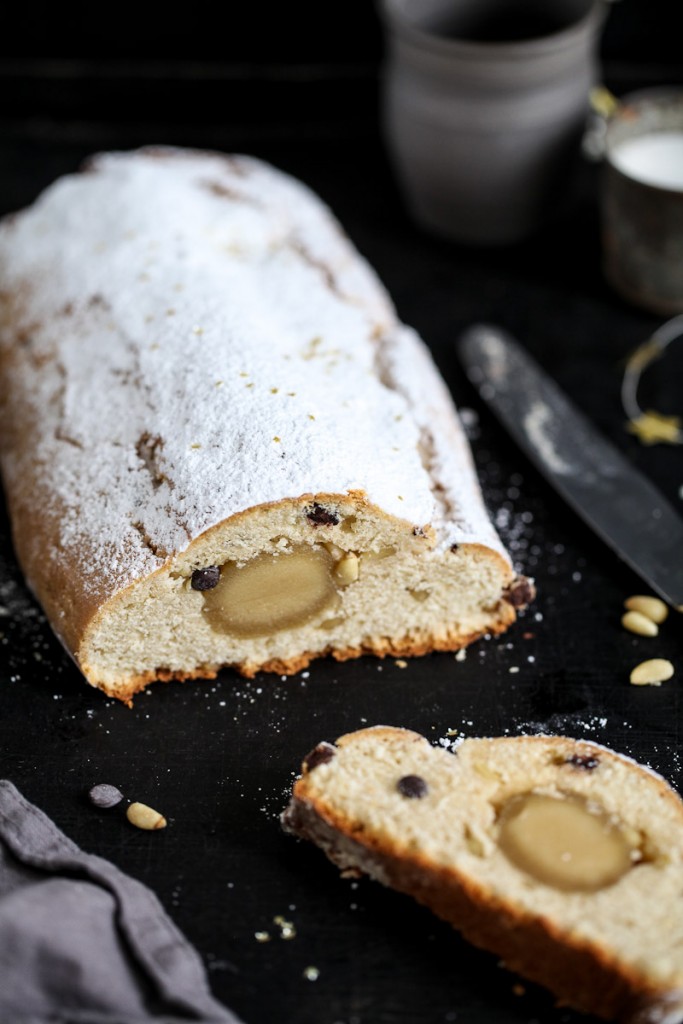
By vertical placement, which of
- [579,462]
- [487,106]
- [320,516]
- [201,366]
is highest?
[487,106]

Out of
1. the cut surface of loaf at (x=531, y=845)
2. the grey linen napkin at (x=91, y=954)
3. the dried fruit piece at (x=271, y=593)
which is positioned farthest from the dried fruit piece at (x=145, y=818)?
the dried fruit piece at (x=271, y=593)

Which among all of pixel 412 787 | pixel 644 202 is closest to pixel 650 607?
pixel 412 787

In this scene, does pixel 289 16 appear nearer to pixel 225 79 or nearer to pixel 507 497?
pixel 225 79

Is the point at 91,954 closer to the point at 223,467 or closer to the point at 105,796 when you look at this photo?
the point at 105,796

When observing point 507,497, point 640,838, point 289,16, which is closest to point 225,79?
point 289,16

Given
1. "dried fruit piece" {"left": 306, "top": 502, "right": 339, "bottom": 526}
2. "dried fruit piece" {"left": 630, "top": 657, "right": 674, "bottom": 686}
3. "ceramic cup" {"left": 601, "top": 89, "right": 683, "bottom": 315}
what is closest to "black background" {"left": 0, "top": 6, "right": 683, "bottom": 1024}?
"dried fruit piece" {"left": 630, "top": 657, "right": 674, "bottom": 686}

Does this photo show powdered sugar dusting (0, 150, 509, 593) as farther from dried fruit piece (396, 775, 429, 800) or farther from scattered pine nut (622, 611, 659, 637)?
dried fruit piece (396, 775, 429, 800)
